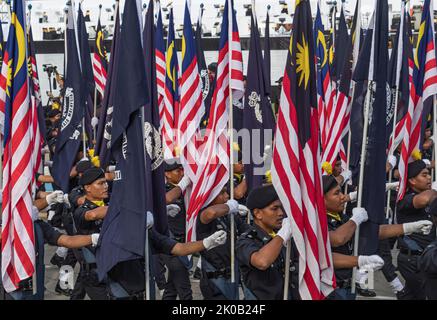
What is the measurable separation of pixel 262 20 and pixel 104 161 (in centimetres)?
1907

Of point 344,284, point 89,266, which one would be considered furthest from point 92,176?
point 344,284

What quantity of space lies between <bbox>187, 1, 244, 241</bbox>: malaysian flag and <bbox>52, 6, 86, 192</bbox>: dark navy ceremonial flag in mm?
2843

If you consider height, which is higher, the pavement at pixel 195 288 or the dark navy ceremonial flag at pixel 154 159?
the dark navy ceremonial flag at pixel 154 159

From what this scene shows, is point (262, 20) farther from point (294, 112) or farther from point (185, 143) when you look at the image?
point (294, 112)

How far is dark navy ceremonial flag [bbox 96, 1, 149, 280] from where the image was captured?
16.3 feet

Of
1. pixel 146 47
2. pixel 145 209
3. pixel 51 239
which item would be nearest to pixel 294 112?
pixel 145 209

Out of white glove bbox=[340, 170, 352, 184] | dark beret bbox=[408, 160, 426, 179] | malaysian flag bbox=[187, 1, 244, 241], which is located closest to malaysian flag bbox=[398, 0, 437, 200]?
dark beret bbox=[408, 160, 426, 179]

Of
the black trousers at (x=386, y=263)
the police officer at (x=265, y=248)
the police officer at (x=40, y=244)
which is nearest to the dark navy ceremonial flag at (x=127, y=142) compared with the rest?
the police officer at (x=40, y=244)

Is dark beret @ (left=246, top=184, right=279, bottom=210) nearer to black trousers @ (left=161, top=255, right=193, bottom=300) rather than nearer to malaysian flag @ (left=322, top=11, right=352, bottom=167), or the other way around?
black trousers @ (left=161, top=255, right=193, bottom=300)

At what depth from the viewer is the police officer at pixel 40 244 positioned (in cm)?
541

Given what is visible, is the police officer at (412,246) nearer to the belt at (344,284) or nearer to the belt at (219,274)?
the belt at (344,284)

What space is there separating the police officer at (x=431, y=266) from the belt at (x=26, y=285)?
10.6 ft

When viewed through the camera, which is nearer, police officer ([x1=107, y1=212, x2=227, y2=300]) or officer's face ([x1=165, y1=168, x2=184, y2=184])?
police officer ([x1=107, y1=212, x2=227, y2=300])

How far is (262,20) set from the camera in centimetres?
2466
